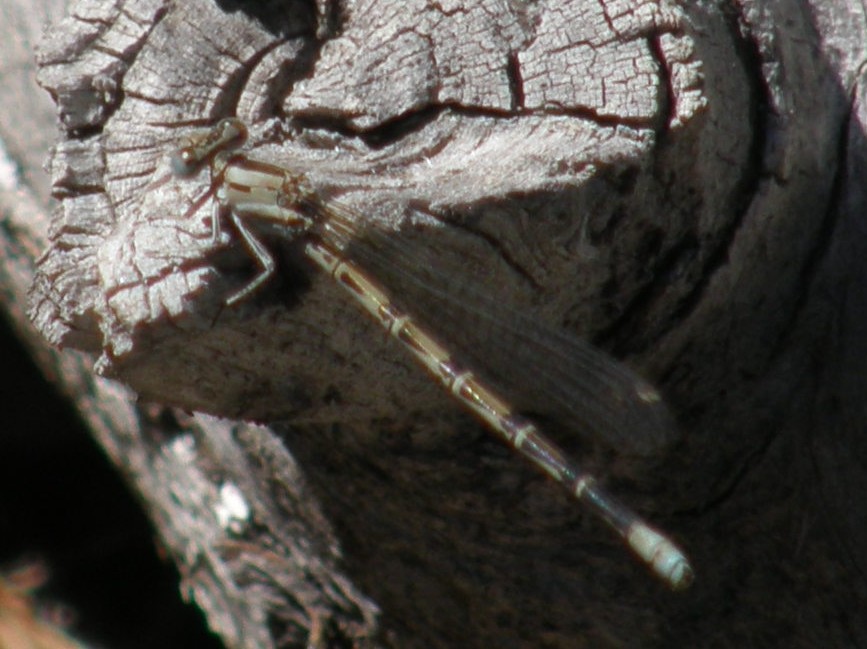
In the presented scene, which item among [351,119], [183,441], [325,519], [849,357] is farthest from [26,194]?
[849,357]

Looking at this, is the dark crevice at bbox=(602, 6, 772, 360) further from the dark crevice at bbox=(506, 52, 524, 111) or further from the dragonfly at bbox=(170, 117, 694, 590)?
the dark crevice at bbox=(506, 52, 524, 111)

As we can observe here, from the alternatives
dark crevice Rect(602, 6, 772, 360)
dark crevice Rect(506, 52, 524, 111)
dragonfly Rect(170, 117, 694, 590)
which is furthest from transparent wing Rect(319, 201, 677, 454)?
dark crevice Rect(506, 52, 524, 111)

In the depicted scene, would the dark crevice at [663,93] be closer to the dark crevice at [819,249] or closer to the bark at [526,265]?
the bark at [526,265]

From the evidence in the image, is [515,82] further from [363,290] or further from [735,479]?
[735,479]

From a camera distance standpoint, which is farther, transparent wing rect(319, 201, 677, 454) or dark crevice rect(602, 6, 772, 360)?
dark crevice rect(602, 6, 772, 360)

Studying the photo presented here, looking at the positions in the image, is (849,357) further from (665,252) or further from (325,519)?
(325,519)
